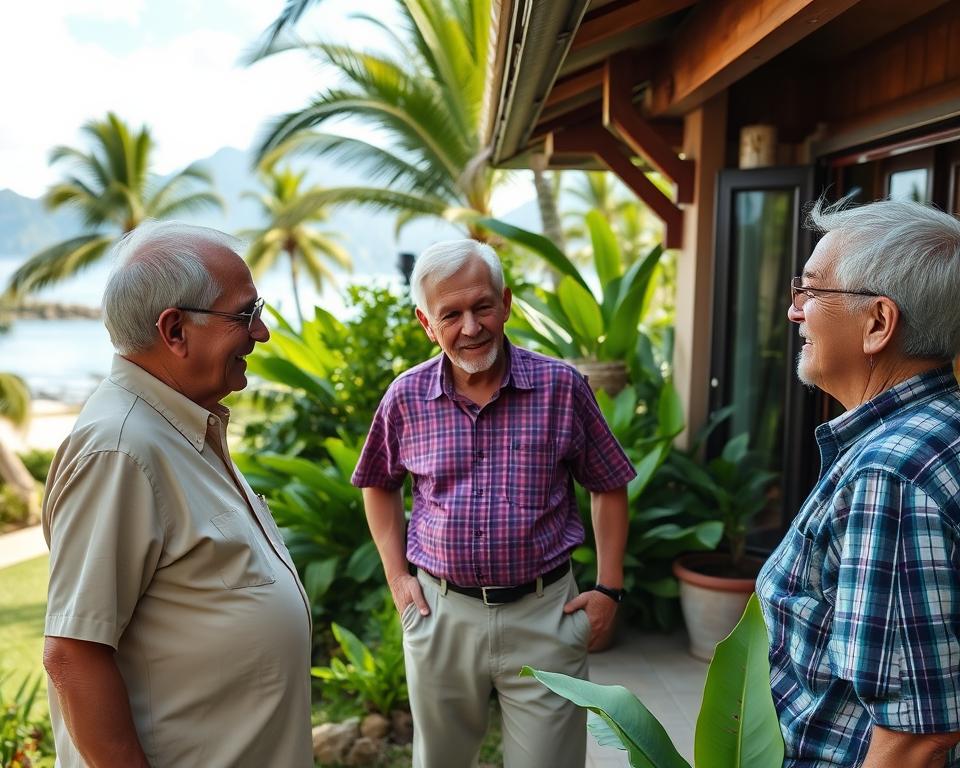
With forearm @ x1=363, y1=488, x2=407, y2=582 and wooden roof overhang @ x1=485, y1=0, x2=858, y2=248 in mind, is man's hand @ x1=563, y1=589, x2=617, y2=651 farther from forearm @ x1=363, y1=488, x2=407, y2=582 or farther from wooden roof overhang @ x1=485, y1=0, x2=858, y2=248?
wooden roof overhang @ x1=485, y1=0, x2=858, y2=248

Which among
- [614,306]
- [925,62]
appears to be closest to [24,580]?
[614,306]

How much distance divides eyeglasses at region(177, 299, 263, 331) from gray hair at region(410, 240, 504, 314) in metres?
0.56

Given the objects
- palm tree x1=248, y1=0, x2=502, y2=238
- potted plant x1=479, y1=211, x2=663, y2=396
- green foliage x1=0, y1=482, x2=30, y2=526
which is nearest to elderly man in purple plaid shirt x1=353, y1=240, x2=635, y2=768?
potted plant x1=479, y1=211, x2=663, y2=396

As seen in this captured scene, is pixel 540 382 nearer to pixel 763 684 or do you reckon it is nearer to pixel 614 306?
pixel 763 684

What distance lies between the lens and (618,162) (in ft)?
17.1

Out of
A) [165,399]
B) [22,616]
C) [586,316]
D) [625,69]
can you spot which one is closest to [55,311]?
[22,616]

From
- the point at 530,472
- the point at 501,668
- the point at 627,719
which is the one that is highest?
the point at 530,472

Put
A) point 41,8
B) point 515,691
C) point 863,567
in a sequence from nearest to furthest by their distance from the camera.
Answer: point 863,567, point 515,691, point 41,8

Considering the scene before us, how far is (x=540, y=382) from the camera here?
222cm

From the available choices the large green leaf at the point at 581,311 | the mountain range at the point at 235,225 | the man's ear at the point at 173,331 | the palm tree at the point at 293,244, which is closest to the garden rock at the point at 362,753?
the man's ear at the point at 173,331

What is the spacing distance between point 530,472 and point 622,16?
6.75 ft

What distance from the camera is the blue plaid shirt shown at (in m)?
1.08

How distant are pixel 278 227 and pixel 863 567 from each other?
45.7 ft

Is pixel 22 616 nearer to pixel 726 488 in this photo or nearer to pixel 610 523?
pixel 726 488
